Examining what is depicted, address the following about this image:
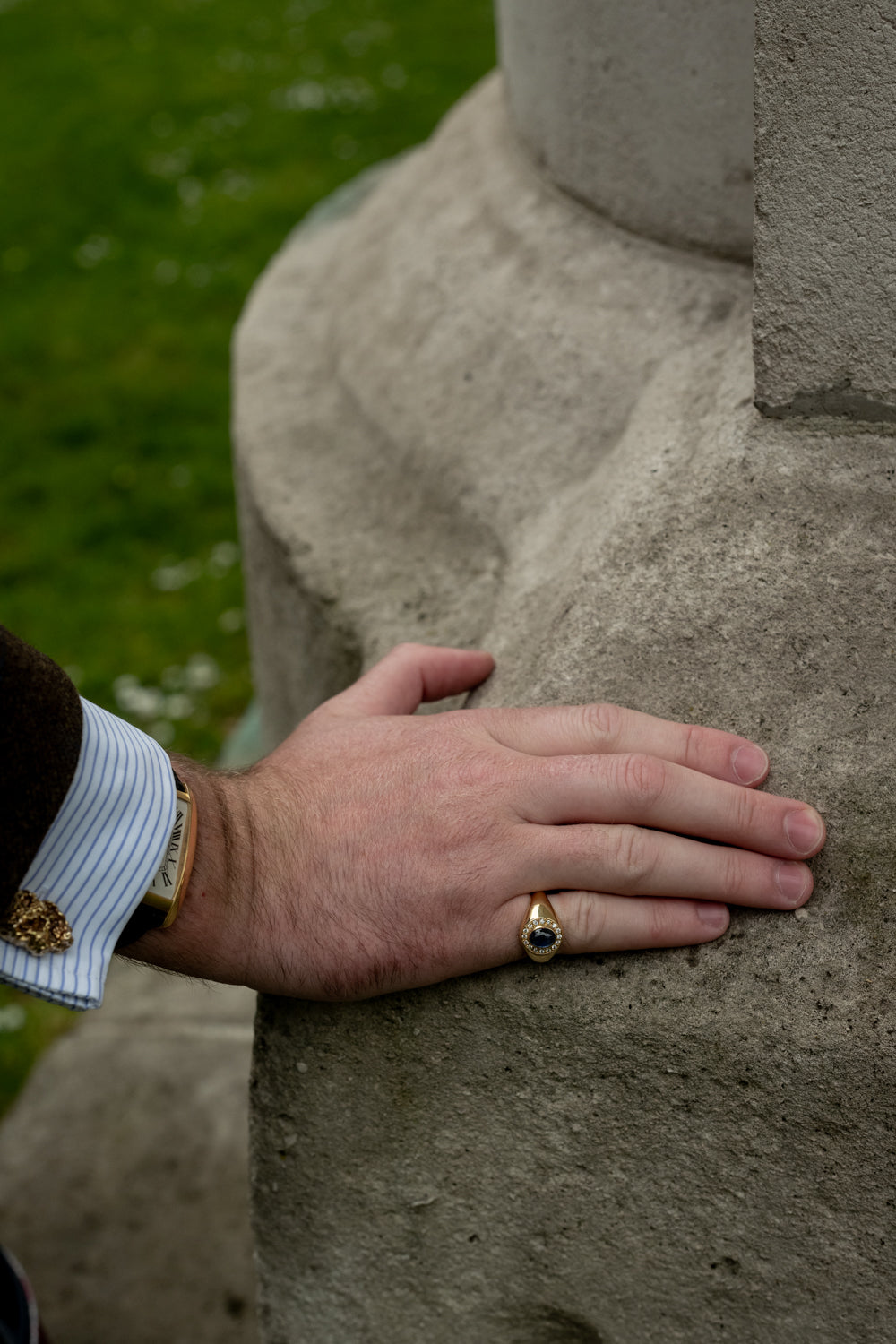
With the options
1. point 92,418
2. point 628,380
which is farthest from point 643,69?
point 92,418

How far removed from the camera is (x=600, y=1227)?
129cm

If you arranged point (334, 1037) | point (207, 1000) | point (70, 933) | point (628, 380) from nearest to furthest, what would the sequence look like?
point (70, 933) < point (334, 1037) < point (628, 380) < point (207, 1000)

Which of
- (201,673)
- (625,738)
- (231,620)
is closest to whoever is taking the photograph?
(625,738)

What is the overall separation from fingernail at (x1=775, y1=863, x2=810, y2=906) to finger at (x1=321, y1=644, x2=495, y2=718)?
445 millimetres

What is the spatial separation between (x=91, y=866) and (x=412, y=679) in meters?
0.43

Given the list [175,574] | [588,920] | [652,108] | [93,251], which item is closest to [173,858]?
[588,920]

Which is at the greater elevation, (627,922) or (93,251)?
(627,922)

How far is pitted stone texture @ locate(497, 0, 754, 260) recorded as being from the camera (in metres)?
1.63

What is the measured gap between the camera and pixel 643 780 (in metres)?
1.19

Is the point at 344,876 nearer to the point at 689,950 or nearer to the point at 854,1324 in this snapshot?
the point at 689,950

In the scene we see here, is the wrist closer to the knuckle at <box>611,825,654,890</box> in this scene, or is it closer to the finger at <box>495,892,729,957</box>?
the finger at <box>495,892,729,957</box>

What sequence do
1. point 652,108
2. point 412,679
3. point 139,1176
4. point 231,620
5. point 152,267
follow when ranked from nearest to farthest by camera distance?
point 412,679 → point 652,108 → point 139,1176 → point 231,620 → point 152,267

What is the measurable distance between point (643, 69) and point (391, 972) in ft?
4.06

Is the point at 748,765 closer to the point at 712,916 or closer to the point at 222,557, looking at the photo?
the point at 712,916
